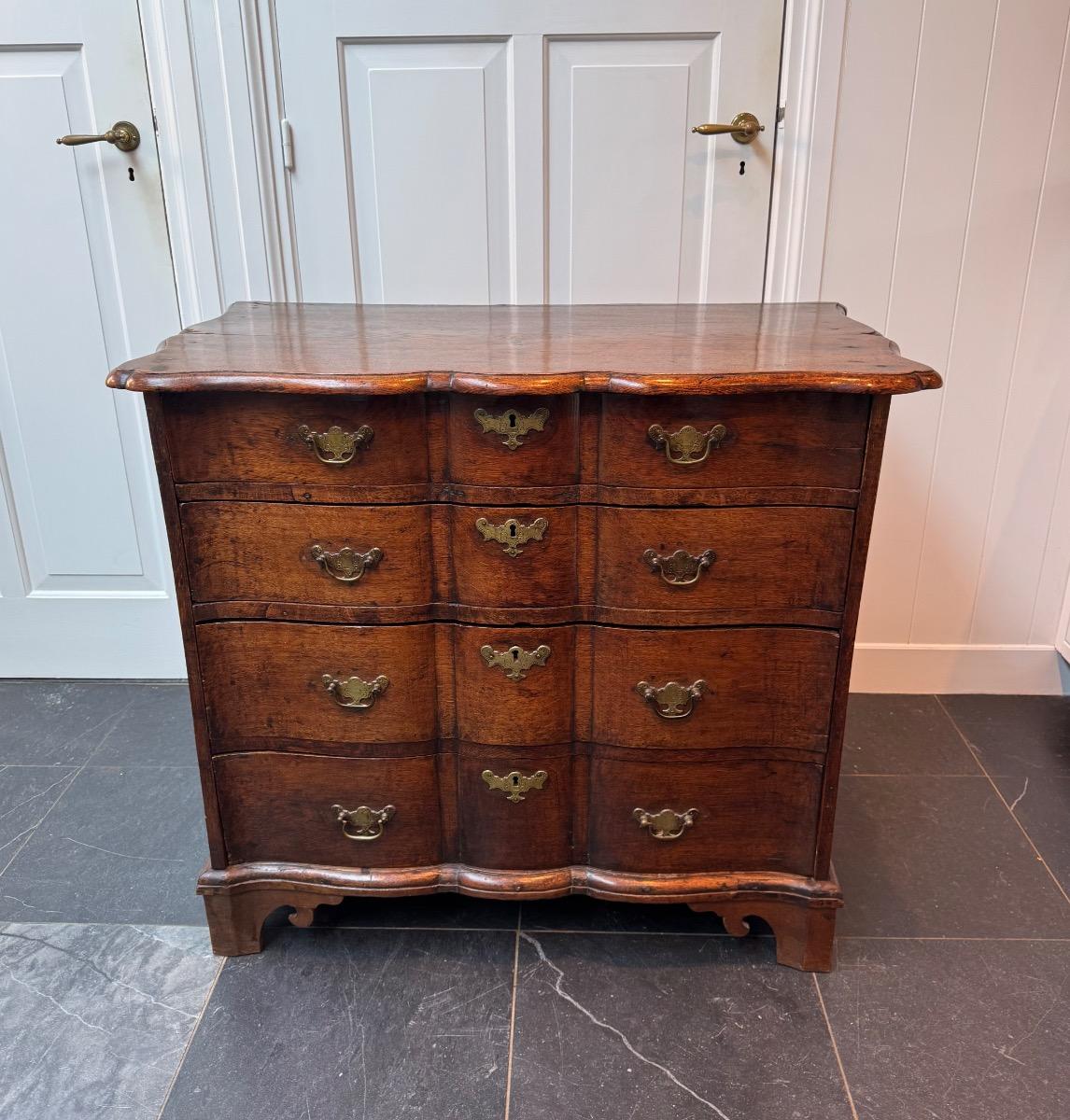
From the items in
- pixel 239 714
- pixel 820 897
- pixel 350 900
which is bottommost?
pixel 350 900

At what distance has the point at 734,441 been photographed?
Answer: 45.0 inches

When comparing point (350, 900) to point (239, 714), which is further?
point (350, 900)

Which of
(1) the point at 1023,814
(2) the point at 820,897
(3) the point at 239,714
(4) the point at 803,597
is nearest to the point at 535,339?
(4) the point at 803,597

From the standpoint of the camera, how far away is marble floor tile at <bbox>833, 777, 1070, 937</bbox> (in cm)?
148

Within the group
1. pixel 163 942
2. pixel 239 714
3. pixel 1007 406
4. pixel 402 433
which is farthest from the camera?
pixel 1007 406

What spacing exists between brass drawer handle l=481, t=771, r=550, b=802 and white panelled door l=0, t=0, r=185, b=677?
43.9 inches

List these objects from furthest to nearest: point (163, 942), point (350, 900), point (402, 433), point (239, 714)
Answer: point (350, 900)
point (163, 942)
point (239, 714)
point (402, 433)

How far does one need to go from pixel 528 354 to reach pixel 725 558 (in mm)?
373

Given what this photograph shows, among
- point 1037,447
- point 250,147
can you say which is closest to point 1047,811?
point 1037,447

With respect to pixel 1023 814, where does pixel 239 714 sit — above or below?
above

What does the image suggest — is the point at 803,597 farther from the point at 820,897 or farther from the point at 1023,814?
the point at 1023,814

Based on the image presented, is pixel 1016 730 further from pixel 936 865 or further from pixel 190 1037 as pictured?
pixel 190 1037

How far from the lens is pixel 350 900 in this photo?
5.09 ft

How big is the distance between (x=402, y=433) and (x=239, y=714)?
1.57ft
